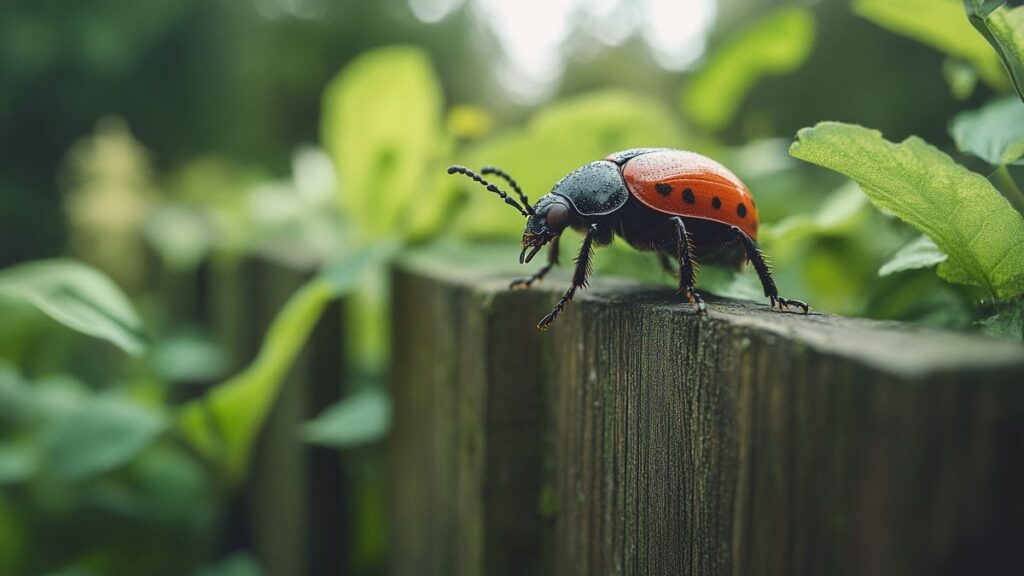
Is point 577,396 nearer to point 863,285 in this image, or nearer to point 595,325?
point 595,325

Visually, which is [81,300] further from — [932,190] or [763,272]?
[932,190]

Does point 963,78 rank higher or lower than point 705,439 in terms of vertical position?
higher

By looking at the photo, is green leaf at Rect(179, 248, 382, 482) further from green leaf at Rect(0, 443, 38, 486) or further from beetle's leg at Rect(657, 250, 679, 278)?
beetle's leg at Rect(657, 250, 679, 278)

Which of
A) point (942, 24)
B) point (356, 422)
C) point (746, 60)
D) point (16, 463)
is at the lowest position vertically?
point (16, 463)

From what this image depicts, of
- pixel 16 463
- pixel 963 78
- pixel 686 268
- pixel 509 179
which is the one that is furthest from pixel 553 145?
pixel 16 463

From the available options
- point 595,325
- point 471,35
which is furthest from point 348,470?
point 471,35

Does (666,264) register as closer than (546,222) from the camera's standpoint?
No
